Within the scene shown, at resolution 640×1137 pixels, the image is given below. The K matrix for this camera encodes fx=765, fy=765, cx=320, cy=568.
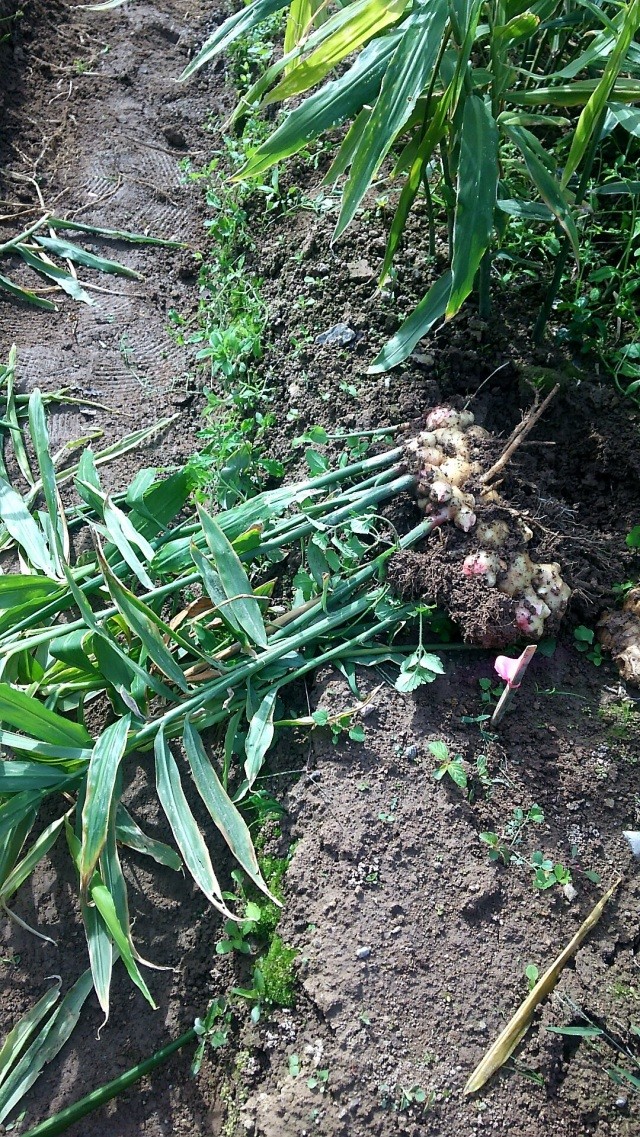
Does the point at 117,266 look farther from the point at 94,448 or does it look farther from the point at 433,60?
the point at 433,60

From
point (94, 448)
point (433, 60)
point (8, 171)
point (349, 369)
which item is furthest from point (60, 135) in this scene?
point (433, 60)

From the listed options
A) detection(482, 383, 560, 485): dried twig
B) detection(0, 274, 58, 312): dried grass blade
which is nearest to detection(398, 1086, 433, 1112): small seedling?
detection(482, 383, 560, 485): dried twig

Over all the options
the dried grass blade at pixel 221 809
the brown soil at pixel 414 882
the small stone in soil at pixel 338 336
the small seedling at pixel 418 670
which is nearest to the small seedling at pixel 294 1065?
the brown soil at pixel 414 882

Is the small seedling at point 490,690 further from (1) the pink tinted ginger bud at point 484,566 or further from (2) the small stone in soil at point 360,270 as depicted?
(2) the small stone in soil at point 360,270

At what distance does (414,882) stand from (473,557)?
24.3 inches

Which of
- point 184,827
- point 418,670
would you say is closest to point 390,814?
point 418,670

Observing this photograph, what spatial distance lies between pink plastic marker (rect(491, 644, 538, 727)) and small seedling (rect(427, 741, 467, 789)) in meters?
0.11

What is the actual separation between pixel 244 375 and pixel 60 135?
5.10 ft

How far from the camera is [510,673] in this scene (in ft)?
4.45

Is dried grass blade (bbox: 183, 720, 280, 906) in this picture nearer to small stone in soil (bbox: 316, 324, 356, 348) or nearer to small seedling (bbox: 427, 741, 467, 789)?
small seedling (bbox: 427, 741, 467, 789)

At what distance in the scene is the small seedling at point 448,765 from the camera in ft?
4.70

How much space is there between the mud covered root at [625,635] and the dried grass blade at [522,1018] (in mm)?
439

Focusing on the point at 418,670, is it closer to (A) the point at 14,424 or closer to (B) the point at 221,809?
(B) the point at 221,809

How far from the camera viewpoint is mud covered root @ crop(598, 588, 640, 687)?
150 cm
